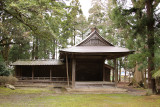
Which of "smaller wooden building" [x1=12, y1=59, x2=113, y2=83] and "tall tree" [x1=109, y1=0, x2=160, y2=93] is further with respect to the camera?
"smaller wooden building" [x1=12, y1=59, x2=113, y2=83]

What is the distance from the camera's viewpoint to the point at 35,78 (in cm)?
2067

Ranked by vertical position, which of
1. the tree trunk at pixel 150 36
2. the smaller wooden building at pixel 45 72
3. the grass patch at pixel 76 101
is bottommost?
the grass patch at pixel 76 101

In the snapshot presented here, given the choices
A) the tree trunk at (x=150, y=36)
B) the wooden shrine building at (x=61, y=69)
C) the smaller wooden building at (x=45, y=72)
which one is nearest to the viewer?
the tree trunk at (x=150, y=36)

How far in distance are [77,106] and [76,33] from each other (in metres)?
24.0

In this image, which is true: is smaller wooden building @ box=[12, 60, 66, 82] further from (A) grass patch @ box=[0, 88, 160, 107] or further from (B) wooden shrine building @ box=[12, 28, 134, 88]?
(A) grass patch @ box=[0, 88, 160, 107]

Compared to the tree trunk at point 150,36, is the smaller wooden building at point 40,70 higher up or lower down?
lower down

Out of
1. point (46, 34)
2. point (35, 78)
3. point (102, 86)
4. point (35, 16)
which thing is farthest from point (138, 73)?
point (35, 16)

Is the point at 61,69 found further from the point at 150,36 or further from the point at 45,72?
the point at 150,36

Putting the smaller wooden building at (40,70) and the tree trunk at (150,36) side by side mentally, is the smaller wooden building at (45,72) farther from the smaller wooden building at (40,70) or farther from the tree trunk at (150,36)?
the tree trunk at (150,36)

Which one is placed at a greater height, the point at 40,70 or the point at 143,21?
the point at 143,21

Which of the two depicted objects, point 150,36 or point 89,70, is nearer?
point 150,36

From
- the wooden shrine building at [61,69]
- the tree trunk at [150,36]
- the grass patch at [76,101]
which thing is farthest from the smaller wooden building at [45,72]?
the grass patch at [76,101]

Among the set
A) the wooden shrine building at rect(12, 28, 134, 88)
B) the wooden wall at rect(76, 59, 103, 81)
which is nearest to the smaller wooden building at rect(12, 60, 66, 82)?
the wooden shrine building at rect(12, 28, 134, 88)

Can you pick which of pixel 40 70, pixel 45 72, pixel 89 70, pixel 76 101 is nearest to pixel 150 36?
pixel 76 101
